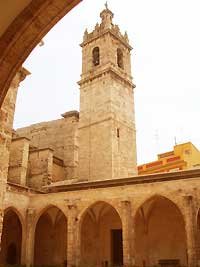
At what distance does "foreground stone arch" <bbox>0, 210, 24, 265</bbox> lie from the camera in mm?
17531

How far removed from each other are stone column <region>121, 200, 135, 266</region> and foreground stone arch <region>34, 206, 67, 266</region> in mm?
4963

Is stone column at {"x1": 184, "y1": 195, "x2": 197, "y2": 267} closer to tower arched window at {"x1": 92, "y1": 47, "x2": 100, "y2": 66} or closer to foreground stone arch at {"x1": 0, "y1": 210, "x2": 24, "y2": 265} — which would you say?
foreground stone arch at {"x1": 0, "y1": 210, "x2": 24, "y2": 265}

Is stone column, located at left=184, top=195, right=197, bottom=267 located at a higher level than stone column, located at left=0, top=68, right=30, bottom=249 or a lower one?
lower

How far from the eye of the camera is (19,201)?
1602 cm

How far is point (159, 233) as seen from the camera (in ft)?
51.4

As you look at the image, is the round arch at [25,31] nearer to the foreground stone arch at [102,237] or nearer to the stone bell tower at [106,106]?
the foreground stone arch at [102,237]

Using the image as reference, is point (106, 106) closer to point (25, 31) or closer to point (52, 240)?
point (52, 240)

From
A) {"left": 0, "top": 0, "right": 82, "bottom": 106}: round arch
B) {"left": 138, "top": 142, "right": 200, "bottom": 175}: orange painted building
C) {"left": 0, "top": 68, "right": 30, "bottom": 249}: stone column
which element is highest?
{"left": 138, "top": 142, "right": 200, "bottom": 175}: orange painted building

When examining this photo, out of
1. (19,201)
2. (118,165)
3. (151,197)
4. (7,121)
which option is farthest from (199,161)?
(7,121)

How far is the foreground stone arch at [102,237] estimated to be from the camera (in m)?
16.6

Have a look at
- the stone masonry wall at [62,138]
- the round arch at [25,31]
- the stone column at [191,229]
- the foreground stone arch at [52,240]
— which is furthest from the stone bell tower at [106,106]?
the round arch at [25,31]

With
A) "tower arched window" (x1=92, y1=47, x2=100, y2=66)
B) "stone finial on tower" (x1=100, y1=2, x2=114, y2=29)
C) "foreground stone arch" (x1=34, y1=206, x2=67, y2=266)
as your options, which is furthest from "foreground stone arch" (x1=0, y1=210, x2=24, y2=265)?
"stone finial on tower" (x1=100, y1=2, x2=114, y2=29)

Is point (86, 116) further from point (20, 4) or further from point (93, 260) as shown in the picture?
point (20, 4)

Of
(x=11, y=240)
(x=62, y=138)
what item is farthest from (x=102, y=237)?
(x=62, y=138)
